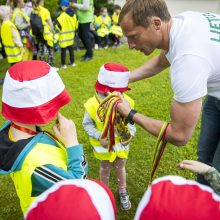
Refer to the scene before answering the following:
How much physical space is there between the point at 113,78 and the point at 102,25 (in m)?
7.37

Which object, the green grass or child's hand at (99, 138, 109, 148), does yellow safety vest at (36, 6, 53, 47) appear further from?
child's hand at (99, 138, 109, 148)

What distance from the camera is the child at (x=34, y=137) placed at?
160 cm

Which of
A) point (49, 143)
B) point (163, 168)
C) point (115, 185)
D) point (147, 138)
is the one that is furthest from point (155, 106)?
point (49, 143)

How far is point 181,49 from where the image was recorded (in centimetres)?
187

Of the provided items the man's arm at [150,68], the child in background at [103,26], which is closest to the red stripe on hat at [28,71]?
the man's arm at [150,68]

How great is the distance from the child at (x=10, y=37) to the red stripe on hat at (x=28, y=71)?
4.91 m

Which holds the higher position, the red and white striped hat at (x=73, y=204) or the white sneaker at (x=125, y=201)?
the red and white striped hat at (x=73, y=204)

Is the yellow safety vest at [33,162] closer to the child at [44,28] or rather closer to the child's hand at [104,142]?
the child's hand at [104,142]

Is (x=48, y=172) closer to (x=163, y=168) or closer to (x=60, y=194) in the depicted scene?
(x=60, y=194)

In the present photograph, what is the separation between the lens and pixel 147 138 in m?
4.19

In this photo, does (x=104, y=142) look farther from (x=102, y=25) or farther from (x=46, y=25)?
(x=102, y=25)

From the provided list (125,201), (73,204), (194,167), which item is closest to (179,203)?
(73,204)

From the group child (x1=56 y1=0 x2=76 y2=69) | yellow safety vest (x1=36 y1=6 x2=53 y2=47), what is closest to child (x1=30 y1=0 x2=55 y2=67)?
yellow safety vest (x1=36 y1=6 x2=53 y2=47)

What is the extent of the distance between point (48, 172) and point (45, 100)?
15.8 inches
